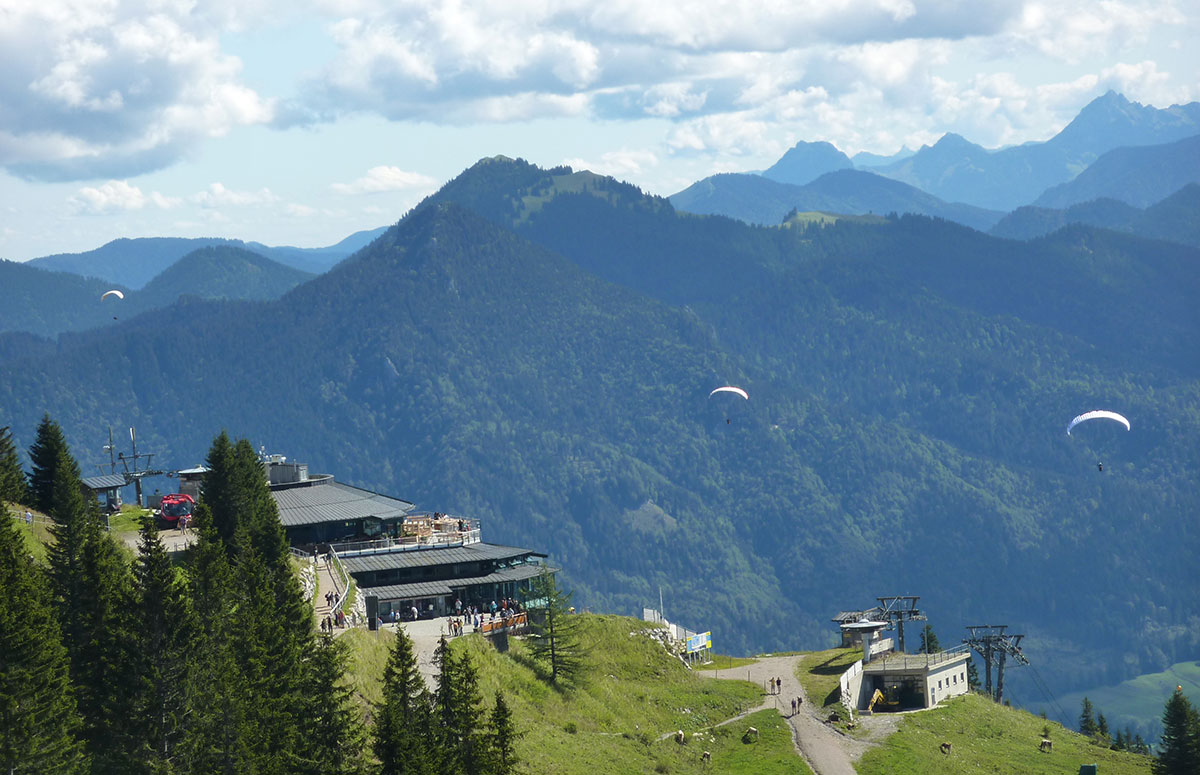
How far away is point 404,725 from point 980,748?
49842 millimetres

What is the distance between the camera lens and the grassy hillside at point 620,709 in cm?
7238

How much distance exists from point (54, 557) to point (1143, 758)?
75063mm

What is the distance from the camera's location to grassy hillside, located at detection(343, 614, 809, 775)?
72375mm

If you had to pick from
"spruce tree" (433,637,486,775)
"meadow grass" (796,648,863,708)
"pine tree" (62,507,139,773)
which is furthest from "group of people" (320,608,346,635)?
"meadow grass" (796,648,863,708)

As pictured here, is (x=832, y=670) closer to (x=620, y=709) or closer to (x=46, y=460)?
(x=620, y=709)

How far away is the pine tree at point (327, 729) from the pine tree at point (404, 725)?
1.46 m

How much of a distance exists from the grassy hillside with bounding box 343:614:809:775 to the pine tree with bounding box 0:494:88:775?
14138mm

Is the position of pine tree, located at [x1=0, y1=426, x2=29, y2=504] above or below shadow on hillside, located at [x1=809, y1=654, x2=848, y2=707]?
above

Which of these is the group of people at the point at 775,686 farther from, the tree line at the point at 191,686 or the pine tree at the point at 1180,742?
the tree line at the point at 191,686

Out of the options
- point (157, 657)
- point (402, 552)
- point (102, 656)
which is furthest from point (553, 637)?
point (102, 656)

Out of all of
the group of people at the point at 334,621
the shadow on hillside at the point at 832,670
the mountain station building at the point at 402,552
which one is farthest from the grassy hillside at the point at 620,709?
the mountain station building at the point at 402,552

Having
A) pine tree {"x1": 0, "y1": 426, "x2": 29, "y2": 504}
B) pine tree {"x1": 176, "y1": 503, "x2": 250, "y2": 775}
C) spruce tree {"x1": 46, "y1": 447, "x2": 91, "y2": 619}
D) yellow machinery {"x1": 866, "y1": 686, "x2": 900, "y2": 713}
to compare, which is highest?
pine tree {"x1": 0, "y1": 426, "x2": 29, "y2": 504}

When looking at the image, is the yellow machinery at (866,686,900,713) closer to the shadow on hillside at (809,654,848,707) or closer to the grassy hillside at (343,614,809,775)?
the shadow on hillside at (809,654,848,707)

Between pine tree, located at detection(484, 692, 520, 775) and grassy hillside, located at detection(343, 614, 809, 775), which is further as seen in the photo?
grassy hillside, located at detection(343, 614, 809, 775)
